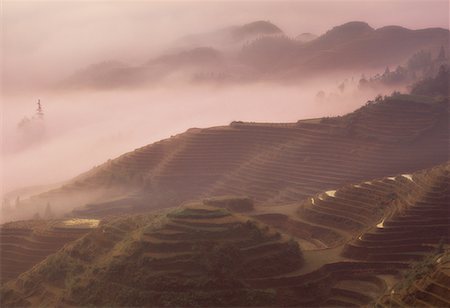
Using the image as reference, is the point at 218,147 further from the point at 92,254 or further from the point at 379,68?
the point at 379,68

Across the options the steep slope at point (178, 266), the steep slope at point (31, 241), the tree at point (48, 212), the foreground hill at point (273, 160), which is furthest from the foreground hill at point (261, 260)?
the tree at point (48, 212)

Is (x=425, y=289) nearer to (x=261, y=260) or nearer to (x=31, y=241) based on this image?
(x=261, y=260)

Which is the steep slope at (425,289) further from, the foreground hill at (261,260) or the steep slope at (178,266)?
the steep slope at (178,266)

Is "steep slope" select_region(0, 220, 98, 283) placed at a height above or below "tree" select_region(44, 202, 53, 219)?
below

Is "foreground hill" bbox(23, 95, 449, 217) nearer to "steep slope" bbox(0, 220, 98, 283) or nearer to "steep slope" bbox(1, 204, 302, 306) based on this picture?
"steep slope" bbox(0, 220, 98, 283)

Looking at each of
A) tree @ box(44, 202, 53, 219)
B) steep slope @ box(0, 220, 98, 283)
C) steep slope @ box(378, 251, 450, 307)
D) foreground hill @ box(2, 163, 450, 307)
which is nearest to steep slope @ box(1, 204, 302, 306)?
foreground hill @ box(2, 163, 450, 307)
